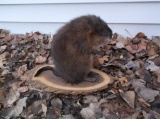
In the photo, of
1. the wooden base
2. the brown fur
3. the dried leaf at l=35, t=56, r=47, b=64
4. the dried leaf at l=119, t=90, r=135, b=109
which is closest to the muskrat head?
the brown fur

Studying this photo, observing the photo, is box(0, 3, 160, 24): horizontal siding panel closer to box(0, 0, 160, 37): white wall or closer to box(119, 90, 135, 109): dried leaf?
box(0, 0, 160, 37): white wall

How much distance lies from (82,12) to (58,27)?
1.57ft

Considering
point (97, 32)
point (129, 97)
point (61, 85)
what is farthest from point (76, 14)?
point (129, 97)

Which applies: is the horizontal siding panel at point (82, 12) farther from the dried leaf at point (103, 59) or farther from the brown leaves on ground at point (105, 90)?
the dried leaf at point (103, 59)

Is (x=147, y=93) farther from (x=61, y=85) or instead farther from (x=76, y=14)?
(x=76, y=14)

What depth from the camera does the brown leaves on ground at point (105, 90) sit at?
2.22 metres

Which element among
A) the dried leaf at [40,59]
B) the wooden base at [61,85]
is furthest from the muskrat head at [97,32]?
the dried leaf at [40,59]

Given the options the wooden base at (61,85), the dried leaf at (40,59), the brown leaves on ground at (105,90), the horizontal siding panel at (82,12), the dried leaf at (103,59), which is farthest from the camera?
the horizontal siding panel at (82,12)

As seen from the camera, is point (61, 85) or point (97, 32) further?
point (61, 85)

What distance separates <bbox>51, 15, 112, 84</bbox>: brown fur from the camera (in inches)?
89.2

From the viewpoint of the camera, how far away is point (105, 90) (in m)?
2.43

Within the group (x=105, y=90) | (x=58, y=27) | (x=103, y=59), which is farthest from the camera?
(x=58, y=27)

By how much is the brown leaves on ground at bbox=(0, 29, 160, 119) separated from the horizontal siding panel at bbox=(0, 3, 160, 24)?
0.31m

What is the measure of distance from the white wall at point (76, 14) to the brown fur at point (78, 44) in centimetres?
119
